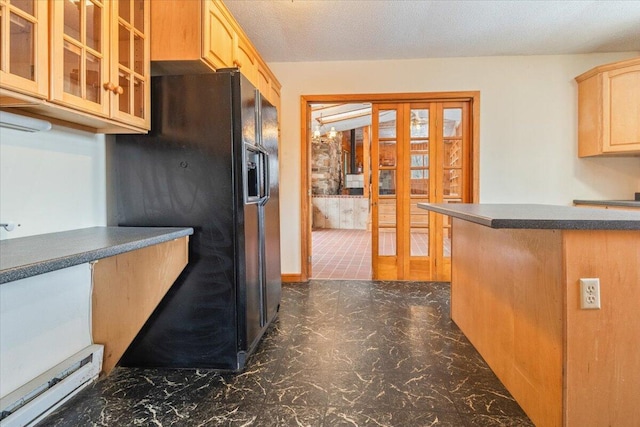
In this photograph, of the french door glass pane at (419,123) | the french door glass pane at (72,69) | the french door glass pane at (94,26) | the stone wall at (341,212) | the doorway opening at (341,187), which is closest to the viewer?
the french door glass pane at (72,69)

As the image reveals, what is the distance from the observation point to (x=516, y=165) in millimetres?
3586

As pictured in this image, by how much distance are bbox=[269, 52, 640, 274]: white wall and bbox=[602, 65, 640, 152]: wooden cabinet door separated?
1.17 feet

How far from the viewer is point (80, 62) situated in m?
1.37

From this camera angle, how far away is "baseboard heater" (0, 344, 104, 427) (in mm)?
1359

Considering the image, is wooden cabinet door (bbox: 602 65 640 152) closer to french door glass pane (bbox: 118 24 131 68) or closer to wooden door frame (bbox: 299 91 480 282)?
wooden door frame (bbox: 299 91 480 282)

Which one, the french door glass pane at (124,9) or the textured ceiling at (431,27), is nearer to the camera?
the french door glass pane at (124,9)

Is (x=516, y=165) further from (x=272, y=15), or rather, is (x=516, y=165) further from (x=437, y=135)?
(x=272, y=15)

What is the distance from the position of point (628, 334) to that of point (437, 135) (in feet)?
8.98

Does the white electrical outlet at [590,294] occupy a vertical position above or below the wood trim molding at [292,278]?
above

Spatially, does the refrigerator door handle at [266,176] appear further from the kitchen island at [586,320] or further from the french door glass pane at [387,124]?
the french door glass pane at [387,124]

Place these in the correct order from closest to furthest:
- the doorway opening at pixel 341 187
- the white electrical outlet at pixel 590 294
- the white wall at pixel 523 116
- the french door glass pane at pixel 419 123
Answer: the white electrical outlet at pixel 590 294
the white wall at pixel 523 116
the french door glass pane at pixel 419 123
the doorway opening at pixel 341 187

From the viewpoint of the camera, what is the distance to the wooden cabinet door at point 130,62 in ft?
5.14

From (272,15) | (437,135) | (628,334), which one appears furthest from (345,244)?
(628,334)

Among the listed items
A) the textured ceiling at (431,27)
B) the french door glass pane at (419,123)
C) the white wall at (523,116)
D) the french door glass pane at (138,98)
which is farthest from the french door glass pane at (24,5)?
the french door glass pane at (419,123)
